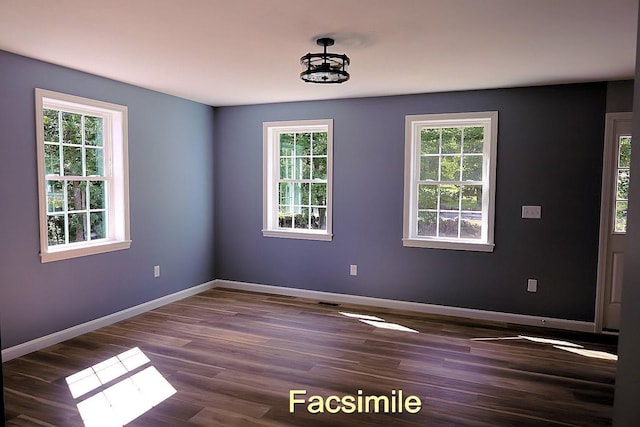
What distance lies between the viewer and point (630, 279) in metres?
1.70

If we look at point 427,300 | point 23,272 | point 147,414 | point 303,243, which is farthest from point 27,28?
point 427,300

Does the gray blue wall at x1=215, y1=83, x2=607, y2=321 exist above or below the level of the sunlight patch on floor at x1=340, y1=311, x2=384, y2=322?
above

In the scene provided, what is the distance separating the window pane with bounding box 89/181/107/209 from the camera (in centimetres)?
425

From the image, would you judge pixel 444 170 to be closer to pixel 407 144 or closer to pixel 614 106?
pixel 407 144

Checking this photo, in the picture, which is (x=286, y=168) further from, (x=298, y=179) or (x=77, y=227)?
(x=77, y=227)

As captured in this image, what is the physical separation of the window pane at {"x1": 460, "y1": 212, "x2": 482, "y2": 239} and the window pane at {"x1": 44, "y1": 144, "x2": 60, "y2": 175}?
4.01m

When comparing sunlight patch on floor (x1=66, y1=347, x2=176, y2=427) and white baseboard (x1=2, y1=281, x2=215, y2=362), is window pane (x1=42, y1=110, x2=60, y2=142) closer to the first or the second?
white baseboard (x1=2, y1=281, x2=215, y2=362)

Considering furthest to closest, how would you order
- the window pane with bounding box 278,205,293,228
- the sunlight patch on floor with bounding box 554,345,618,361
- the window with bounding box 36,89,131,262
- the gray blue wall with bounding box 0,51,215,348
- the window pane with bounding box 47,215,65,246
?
the window pane with bounding box 278,205,293,228 → the window pane with bounding box 47,215,65,246 → the window with bounding box 36,89,131,262 → the sunlight patch on floor with bounding box 554,345,618,361 → the gray blue wall with bounding box 0,51,215,348

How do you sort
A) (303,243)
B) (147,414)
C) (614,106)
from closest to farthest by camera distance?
(147,414) < (614,106) < (303,243)

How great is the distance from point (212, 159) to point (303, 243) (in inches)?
66.1

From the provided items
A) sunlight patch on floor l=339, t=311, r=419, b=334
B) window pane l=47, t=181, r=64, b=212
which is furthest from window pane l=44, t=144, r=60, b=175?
sunlight patch on floor l=339, t=311, r=419, b=334

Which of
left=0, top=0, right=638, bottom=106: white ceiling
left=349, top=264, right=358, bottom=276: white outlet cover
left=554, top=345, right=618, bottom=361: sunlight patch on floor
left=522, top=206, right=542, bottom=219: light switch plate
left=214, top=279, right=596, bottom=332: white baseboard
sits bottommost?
left=554, top=345, right=618, bottom=361: sunlight patch on floor

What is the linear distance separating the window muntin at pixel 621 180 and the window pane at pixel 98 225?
498 centimetres

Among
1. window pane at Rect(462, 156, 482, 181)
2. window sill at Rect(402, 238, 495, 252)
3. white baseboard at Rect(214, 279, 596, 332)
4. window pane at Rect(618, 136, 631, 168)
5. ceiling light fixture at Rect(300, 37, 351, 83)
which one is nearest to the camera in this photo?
ceiling light fixture at Rect(300, 37, 351, 83)
